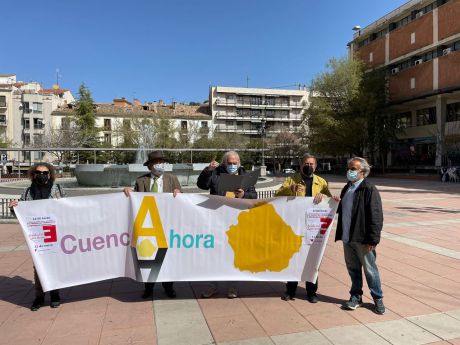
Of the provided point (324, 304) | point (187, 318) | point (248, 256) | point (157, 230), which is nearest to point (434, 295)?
point (324, 304)

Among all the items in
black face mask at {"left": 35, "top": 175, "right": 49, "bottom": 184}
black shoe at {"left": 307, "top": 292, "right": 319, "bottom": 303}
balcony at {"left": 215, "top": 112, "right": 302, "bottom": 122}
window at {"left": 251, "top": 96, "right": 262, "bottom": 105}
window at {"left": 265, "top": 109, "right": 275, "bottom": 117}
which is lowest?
black shoe at {"left": 307, "top": 292, "right": 319, "bottom": 303}

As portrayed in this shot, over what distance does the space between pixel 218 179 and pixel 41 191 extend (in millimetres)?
2160

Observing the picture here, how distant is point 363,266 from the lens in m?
4.43

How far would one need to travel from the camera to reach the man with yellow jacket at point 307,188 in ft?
15.4

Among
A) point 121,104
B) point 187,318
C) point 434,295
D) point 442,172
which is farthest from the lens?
point 121,104

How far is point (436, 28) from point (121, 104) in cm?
5571

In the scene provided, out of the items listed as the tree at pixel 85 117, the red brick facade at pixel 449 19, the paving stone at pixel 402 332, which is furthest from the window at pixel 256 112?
the paving stone at pixel 402 332

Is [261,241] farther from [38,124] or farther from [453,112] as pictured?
[38,124]

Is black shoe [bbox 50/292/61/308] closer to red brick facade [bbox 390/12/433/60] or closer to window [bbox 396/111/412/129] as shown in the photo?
red brick facade [bbox 390/12/433/60]

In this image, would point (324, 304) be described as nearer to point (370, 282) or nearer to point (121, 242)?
point (370, 282)

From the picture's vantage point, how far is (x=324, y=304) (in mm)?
4621

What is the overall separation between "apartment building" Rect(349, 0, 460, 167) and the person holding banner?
3394 centimetres

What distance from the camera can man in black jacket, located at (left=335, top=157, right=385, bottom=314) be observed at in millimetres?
4266

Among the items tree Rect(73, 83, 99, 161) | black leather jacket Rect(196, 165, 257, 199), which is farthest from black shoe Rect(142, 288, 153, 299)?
tree Rect(73, 83, 99, 161)
